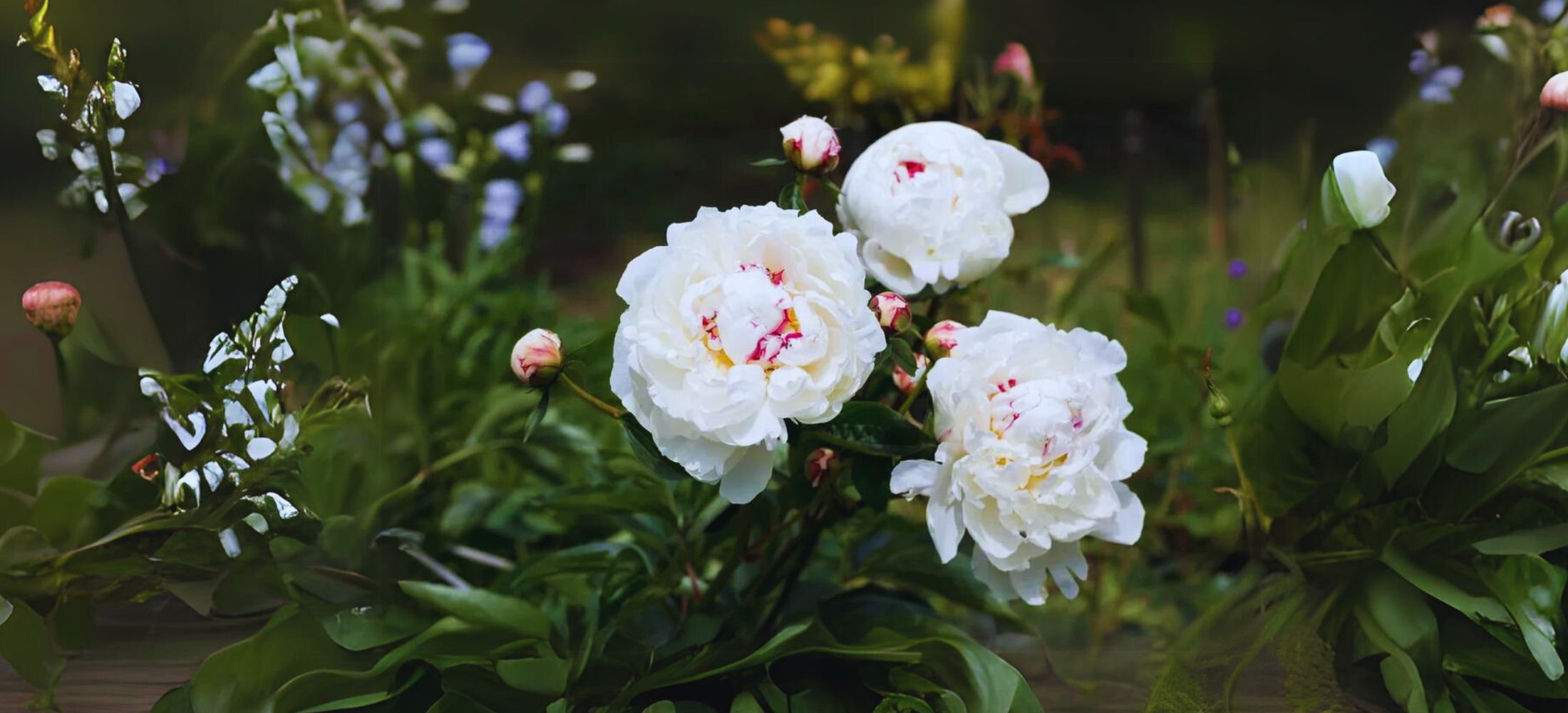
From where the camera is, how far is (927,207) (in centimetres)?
45

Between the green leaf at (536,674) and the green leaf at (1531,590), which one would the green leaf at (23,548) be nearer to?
the green leaf at (536,674)

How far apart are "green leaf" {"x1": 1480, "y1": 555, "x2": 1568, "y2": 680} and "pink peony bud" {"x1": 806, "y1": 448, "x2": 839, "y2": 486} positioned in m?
0.31

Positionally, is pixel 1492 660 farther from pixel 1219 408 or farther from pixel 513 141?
pixel 513 141

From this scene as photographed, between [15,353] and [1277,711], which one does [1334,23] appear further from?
[15,353]

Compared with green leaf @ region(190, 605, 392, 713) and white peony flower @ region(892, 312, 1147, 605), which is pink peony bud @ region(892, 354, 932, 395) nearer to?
white peony flower @ region(892, 312, 1147, 605)

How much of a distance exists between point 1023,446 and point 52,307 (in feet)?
1.42

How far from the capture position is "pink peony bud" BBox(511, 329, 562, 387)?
1.28ft

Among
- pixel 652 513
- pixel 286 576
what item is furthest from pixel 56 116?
pixel 652 513

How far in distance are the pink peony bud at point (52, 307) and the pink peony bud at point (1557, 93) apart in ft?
2.30

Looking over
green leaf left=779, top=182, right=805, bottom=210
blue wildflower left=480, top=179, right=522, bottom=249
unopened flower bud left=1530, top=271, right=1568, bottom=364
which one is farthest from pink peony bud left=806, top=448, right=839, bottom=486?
blue wildflower left=480, top=179, right=522, bottom=249

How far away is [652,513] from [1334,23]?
72 cm

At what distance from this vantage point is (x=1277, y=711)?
49cm

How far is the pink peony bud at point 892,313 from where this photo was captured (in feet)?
1.35

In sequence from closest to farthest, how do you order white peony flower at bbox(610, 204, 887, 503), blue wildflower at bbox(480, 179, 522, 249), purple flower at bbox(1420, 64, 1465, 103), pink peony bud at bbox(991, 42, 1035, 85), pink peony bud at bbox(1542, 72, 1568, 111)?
white peony flower at bbox(610, 204, 887, 503) → pink peony bud at bbox(1542, 72, 1568, 111) → purple flower at bbox(1420, 64, 1465, 103) → pink peony bud at bbox(991, 42, 1035, 85) → blue wildflower at bbox(480, 179, 522, 249)
